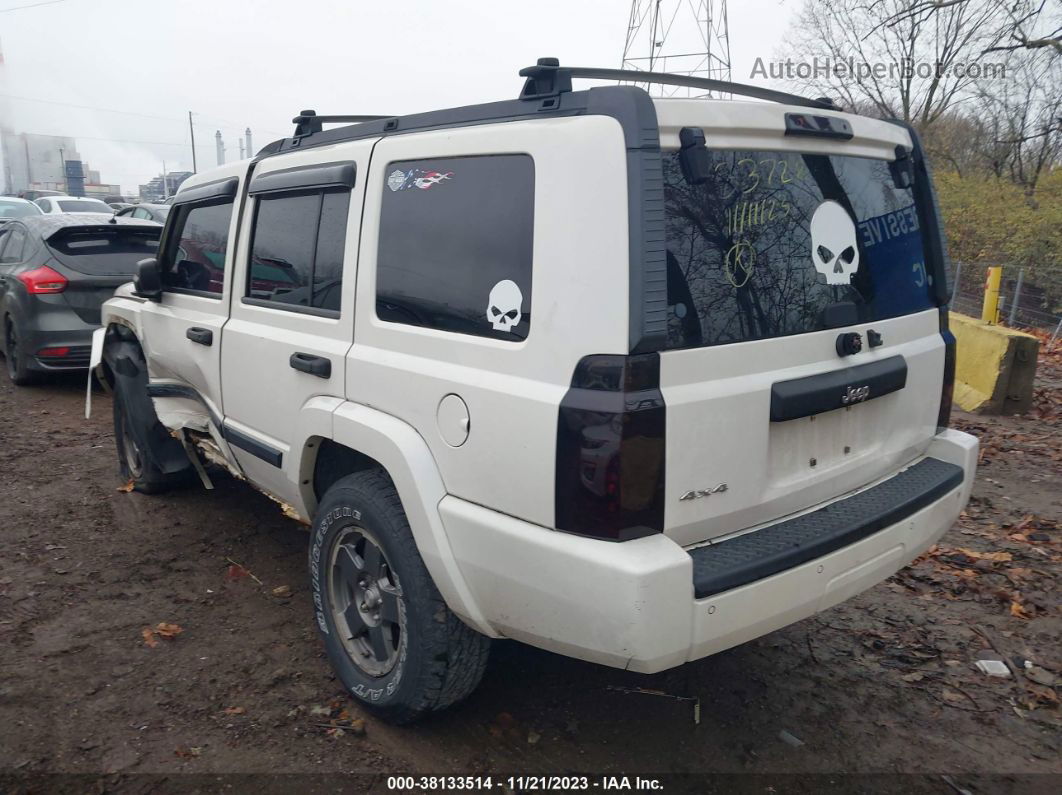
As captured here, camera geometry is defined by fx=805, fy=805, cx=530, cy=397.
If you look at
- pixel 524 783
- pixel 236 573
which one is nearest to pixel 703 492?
pixel 524 783

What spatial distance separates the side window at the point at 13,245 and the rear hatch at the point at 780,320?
26.9 feet

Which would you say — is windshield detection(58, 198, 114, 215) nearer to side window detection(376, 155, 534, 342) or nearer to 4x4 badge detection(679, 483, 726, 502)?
side window detection(376, 155, 534, 342)

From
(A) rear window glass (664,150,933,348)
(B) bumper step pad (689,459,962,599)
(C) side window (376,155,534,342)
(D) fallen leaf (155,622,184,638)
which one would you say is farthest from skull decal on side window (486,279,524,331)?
(D) fallen leaf (155,622,184,638)

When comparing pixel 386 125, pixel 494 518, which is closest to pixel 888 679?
pixel 494 518

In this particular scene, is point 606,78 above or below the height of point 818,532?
above

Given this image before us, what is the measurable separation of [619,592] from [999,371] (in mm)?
6714

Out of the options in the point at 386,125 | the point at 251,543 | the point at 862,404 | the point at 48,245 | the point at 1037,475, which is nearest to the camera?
the point at 862,404

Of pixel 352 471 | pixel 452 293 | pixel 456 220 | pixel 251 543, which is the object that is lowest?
pixel 251 543

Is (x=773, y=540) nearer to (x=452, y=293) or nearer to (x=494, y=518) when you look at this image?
(x=494, y=518)

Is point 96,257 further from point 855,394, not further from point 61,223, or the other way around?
point 855,394

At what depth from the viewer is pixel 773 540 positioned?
2480 millimetres

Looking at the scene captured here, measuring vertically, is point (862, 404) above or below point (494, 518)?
above

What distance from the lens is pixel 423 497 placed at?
2.55m

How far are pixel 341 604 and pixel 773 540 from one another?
1687 millimetres
